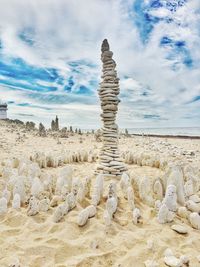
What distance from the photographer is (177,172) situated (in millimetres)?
4988

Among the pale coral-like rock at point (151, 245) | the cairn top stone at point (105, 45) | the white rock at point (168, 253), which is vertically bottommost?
the white rock at point (168, 253)

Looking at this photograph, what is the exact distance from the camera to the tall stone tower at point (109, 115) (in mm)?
6840

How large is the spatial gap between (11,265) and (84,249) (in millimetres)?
883

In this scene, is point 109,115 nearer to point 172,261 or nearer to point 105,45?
point 105,45

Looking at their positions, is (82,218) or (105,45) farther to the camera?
(105,45)

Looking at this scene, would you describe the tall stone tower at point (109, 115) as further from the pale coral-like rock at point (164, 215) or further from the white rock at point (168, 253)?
the white rock at point (168, 253)

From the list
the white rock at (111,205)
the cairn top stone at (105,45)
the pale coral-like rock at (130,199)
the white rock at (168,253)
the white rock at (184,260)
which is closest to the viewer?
the white rock at (184,260)

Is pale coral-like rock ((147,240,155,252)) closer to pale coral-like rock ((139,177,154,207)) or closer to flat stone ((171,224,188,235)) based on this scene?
flat stone ((171,224,188,235))

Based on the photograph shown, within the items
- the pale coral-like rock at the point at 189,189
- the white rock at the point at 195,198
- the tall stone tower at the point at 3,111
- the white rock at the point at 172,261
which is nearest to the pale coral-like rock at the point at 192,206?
the white rock at the point at 195,198

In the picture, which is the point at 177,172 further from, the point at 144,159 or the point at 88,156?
the point at 88,156

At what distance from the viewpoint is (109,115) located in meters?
6.98

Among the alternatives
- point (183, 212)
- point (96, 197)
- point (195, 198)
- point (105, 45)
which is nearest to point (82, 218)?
point (96, 197)

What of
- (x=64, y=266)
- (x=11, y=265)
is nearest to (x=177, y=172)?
(x=64, y=266)

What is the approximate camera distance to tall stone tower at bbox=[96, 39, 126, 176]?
6840 millimetres
